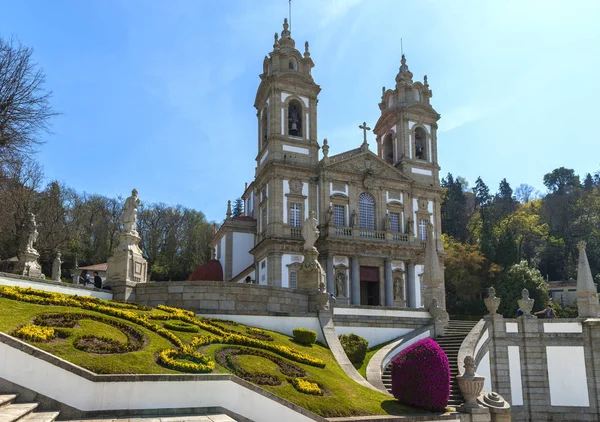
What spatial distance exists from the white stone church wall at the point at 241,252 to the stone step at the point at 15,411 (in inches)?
1410

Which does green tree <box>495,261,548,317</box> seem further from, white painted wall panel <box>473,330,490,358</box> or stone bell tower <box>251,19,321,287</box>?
white painted wall panel <box>473,330,490,358</box>

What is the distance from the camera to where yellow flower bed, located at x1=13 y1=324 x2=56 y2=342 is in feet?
35.7

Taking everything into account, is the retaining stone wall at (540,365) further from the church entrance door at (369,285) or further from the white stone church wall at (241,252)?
the white stone church wall at (241,252)

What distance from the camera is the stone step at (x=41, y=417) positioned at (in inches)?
349

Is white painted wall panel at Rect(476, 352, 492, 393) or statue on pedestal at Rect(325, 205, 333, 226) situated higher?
statue on pedestal at Rect(325, 205, 333, 226)

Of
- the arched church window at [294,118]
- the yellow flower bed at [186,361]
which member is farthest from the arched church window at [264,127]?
the yellow flower bed at [186,361]

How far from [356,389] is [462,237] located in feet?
205

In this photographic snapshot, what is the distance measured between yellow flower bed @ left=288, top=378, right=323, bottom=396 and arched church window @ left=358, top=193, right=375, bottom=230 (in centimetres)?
2899

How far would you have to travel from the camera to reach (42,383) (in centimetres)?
995

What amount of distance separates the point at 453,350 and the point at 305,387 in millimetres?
9065

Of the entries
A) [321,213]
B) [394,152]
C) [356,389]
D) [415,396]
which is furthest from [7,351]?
[394,152]

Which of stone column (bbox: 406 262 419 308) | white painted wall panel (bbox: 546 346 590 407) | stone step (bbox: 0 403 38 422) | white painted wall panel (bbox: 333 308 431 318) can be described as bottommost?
white painted wall panel (bbox: 546 346 590 407)

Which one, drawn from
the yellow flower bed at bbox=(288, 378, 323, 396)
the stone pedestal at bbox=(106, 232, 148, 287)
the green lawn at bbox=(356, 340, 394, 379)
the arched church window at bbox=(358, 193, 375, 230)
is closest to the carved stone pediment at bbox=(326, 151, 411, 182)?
the arched church window at bbox=(358, 193, 375, 230)

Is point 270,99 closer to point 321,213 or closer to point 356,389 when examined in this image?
point 321,213
